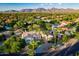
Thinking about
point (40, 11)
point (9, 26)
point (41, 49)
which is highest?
point (40, 11)

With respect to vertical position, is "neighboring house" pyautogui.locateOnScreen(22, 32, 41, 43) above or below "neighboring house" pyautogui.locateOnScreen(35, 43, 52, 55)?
above

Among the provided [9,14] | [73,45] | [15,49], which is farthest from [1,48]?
[73,45]

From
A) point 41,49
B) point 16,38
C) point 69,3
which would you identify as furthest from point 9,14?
point 69,3

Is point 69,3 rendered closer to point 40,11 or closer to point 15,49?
point 40,11

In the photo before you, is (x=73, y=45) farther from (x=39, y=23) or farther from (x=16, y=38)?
(x=16, y=38)

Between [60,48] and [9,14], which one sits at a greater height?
[9,14]

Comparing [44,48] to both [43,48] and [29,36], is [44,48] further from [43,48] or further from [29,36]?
[29,36]

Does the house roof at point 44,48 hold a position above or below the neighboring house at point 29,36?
below

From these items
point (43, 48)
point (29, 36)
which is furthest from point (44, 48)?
point (29, 36)

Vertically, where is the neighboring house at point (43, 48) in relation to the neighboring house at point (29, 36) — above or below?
below

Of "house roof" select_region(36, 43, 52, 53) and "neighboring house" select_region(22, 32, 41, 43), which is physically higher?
"neighboring house" select_region(22, 32, 41, 43)
